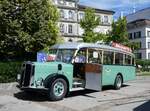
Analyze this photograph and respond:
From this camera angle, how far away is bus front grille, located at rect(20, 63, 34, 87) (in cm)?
1342

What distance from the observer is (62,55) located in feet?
50.1

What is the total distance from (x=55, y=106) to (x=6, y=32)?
969cm

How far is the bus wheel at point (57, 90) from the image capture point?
13.6m

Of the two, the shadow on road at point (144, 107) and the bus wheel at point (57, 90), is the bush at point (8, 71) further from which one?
the shadow on road at point (144, 107)

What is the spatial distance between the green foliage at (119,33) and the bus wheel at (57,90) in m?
33.2

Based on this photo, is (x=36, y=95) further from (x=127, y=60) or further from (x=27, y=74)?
(x=127, y=60)

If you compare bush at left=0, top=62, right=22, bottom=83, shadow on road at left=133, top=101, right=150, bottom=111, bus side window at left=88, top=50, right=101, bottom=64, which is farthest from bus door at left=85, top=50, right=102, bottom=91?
bush at left=0, top=62, right=22, bottom=83

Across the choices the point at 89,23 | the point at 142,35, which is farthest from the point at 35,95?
the point at 142,35

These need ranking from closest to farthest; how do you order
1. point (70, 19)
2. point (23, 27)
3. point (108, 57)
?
point (108, 57) < point (23, 27) < point (70, 19)

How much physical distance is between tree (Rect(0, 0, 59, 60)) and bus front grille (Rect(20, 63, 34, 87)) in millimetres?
7401

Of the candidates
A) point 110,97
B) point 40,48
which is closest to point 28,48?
point 40,48

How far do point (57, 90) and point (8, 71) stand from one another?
576 cm

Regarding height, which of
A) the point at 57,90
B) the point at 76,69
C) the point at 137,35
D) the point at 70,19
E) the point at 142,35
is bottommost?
the point at 57,90

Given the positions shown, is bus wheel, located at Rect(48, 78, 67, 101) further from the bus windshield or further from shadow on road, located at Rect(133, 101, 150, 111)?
shadow on road, located at Rect(133, 101, 150, 111)
